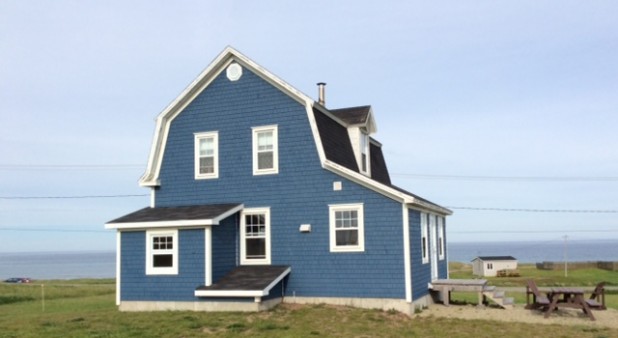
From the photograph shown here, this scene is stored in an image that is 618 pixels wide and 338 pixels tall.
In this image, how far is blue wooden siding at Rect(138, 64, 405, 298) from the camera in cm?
1764

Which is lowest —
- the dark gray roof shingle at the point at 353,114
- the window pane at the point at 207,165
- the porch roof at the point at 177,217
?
the porch roof at the point at 177,217

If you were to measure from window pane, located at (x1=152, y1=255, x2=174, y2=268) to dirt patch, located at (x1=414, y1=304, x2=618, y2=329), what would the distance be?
7836 mm

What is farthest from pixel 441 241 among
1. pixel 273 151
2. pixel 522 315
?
pixel 273 151

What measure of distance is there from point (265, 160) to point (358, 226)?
402 centimetres

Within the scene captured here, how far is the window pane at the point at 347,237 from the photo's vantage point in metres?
18.0

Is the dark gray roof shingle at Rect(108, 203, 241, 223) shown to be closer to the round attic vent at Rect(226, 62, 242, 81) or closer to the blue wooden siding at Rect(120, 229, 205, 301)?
the blue wooden siding at Rect(120, 229, 205, 301)

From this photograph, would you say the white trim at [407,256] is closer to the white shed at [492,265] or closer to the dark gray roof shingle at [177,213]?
the dark gray roof shingle at [177,213]

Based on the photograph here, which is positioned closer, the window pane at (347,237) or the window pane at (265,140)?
the window pane at (347,237)

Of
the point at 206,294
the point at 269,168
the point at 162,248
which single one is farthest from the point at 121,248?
the point at 269,168

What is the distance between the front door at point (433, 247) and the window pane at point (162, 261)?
9050 mm

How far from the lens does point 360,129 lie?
2222 centimetres

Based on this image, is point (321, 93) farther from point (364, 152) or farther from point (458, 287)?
point (458, 287)

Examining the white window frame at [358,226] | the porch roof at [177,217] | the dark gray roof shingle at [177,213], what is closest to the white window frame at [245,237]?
the porch roof at [177,217]

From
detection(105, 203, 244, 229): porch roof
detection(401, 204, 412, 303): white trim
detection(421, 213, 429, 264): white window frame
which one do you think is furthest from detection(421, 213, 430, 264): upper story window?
detection(105, 203, 244, 229): porch roof
